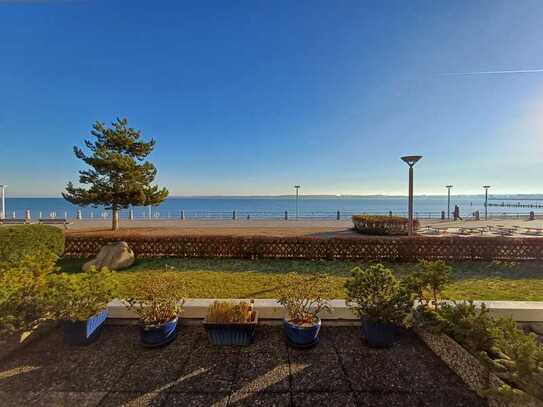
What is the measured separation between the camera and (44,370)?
262 cm

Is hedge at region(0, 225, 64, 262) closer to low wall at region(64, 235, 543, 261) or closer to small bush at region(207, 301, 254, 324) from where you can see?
low wall at region(64, 235, 543, 261)

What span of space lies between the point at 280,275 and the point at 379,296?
11.0 feet

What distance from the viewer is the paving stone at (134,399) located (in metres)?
2.18

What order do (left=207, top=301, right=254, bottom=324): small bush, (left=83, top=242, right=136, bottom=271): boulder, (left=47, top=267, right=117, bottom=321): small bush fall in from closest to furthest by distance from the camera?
(left=47, top=267, right=117, bottom=321): small bush < (left=207, top=301, right=254, bottom=324): small bush < (left=83, top=242, right=136, bottom=271): boulder

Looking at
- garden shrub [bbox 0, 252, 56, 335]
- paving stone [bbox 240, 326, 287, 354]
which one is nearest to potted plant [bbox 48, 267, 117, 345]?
garden shrub [bbox 0, 252, 56, 335]

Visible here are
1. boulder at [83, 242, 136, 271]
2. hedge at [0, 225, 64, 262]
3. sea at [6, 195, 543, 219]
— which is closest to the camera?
hedge at [0, 225, 64, 262]

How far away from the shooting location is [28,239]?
6.45m

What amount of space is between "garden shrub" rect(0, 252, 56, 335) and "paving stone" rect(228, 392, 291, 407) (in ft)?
8.04

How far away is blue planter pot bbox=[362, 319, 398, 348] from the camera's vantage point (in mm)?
2953

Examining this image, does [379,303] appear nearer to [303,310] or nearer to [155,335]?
[303,310]

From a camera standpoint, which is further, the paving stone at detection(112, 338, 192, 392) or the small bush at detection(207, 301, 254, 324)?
the small bush at detection(207, 301, 254, 324)

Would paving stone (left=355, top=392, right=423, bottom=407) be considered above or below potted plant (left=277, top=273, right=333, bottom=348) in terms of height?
below

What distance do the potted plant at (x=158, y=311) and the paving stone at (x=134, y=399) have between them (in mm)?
715

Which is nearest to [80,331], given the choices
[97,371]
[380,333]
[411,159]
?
[97,371]
